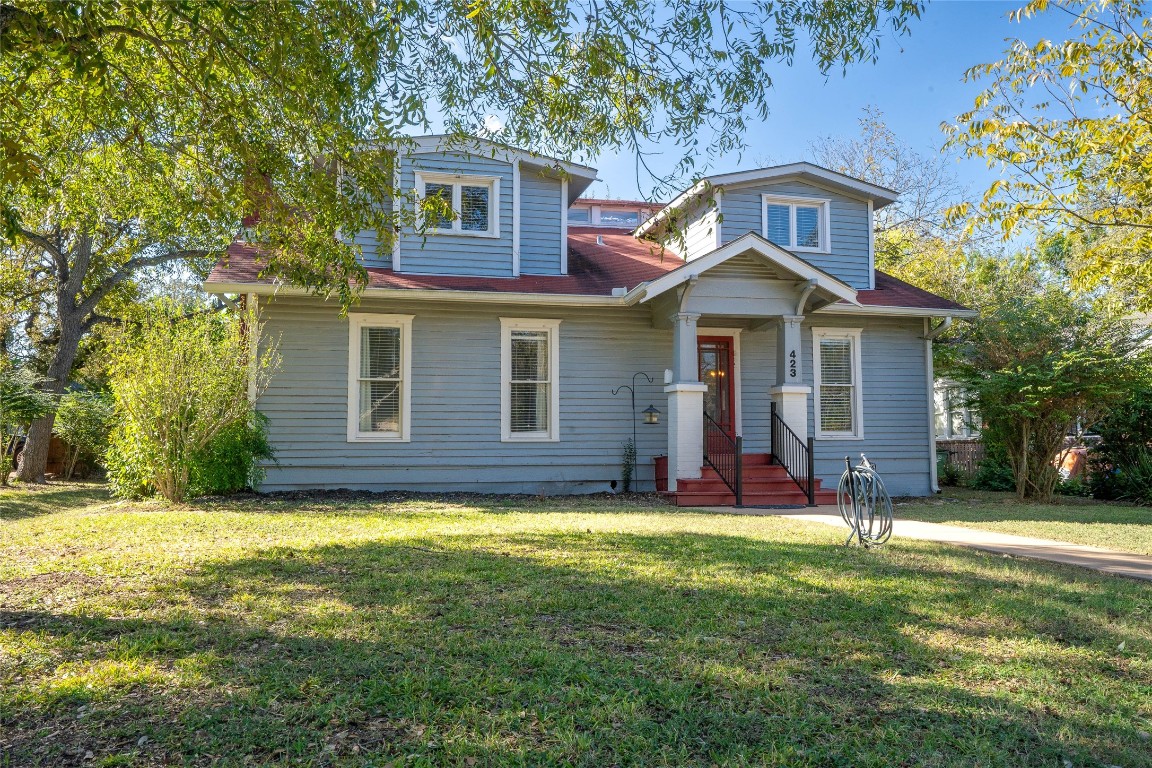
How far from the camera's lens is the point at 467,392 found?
11930 mm

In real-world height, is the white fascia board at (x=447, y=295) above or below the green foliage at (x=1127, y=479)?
above

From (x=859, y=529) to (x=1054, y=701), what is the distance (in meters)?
3.66

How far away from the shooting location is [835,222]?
13594 millimetres

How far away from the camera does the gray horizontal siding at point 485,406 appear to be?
37.3 feet

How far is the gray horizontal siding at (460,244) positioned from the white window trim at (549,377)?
93cm

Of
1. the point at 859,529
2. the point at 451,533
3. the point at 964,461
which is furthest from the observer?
the point at 964,461

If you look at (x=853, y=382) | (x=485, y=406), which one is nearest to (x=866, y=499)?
(x=485, y=406)

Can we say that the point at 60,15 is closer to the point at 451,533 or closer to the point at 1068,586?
the point at 451,533

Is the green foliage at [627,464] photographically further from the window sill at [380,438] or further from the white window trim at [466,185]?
the white window trim at [466,185]

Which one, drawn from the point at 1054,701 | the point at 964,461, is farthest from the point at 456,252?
the point at 964,461

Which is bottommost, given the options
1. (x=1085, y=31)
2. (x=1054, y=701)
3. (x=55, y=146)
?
(x=1054, y=701)

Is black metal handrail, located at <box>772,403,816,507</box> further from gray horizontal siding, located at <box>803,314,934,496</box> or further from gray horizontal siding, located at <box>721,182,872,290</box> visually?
gray horizontal siding, located at <box>721,182,872,290</box>

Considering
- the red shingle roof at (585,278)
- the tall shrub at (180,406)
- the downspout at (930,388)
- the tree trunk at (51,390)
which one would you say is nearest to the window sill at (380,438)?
the tall shrub at (180,406)

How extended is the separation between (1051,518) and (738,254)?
5.48m
